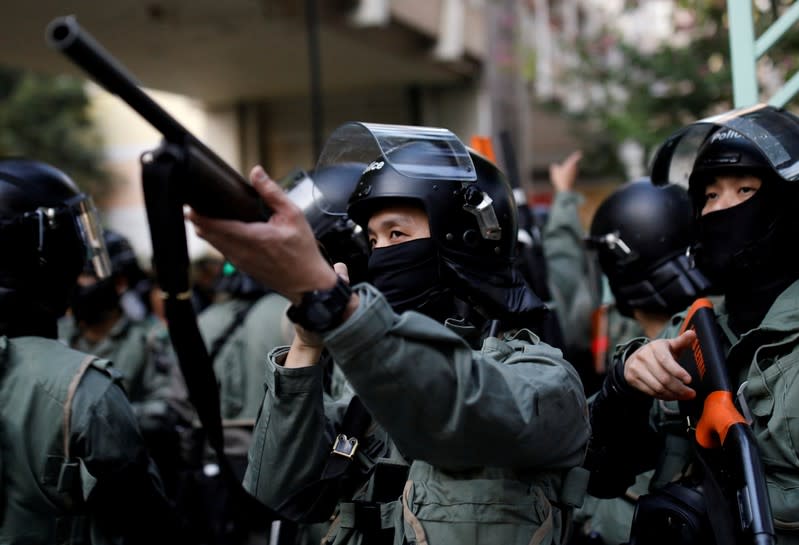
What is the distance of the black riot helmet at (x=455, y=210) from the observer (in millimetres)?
2191

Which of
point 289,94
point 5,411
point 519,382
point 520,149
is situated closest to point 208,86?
point 289,94

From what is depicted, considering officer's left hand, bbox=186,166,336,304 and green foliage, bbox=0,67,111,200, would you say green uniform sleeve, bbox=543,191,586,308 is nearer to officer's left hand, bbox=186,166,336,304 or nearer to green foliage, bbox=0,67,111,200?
officer's left hand, bbox=186,166,336,304

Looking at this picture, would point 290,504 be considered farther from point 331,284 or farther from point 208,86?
point 208,86

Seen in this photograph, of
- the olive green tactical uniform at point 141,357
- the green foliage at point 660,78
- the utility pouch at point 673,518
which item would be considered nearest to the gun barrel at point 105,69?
the utility pouch at point 673,518

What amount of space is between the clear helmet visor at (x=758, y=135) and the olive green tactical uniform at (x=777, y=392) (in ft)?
1.21

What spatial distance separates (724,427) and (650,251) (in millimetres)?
1645

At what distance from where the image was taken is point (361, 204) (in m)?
2.39

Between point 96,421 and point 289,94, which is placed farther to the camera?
point 289,94

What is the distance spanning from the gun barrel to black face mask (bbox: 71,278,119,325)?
12.6 ft

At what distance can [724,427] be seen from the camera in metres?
2.18

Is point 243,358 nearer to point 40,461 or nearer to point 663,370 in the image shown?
point 40,461

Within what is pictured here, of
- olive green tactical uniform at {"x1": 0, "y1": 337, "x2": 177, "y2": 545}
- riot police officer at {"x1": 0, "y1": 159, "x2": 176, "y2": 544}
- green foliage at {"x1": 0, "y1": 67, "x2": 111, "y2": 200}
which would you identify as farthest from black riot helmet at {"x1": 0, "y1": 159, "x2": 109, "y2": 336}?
green foliage at {"x1": 0, "y1": 67, "x2": 111, "y2": 200}

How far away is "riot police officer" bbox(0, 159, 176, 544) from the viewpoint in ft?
8.20

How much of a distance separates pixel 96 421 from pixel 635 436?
1.61 meters
